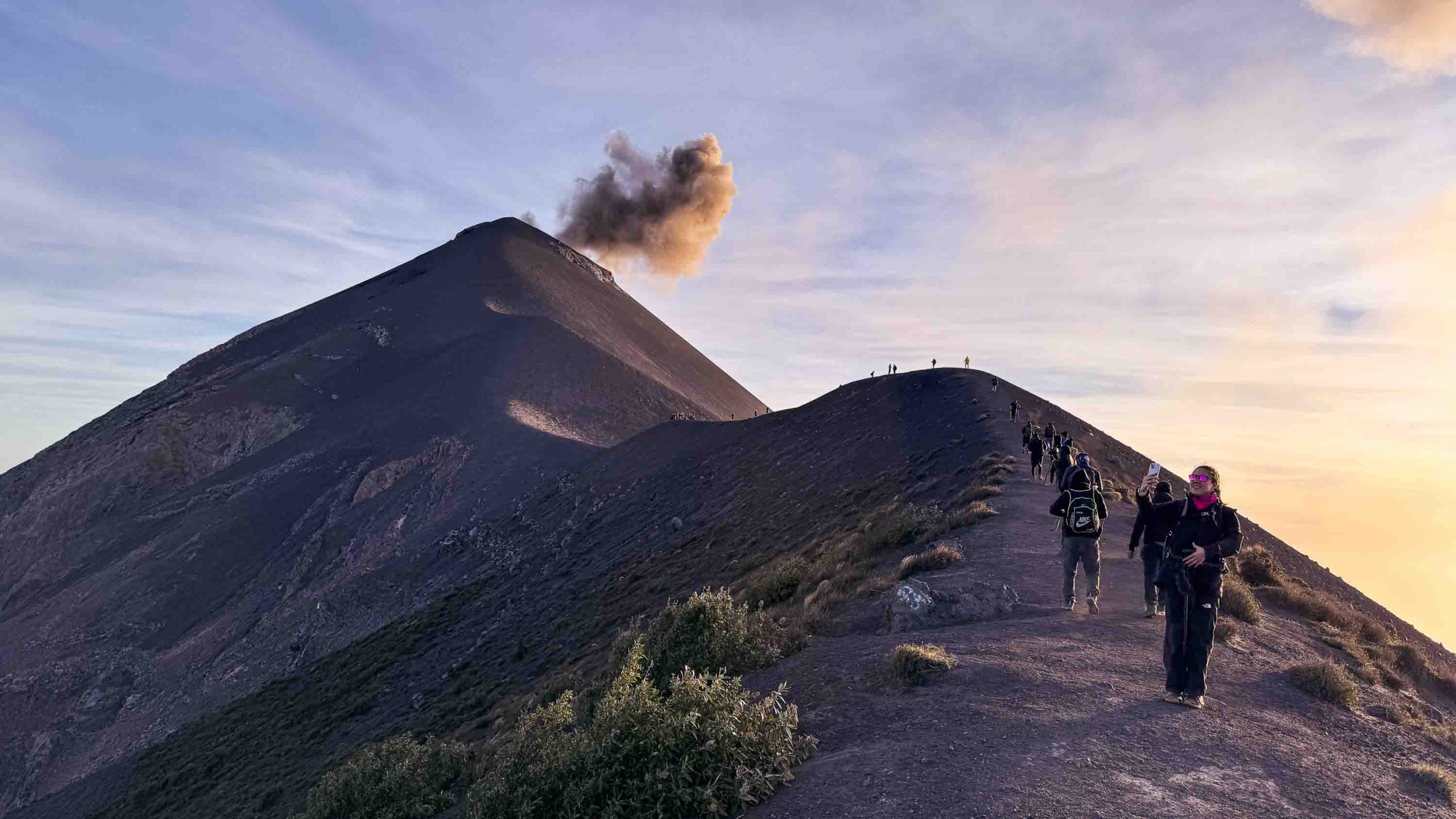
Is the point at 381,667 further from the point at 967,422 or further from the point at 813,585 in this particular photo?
the point at 967,422

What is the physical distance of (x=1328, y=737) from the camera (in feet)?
24.5

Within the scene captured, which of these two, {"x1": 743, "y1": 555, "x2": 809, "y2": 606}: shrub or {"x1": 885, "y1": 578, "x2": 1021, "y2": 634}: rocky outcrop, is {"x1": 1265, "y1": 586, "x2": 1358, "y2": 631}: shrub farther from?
{"x1": 743, "y1": 555, "x2": 809, "y2": 606}: shrub

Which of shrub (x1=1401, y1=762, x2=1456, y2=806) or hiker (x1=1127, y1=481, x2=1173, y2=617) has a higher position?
hiker (x1=1127, y1=481, x2=1173, y2=617)

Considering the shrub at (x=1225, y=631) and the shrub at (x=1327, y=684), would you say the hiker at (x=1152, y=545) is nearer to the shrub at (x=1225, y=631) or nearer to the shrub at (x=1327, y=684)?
the shrub at (x=1225, y=631)

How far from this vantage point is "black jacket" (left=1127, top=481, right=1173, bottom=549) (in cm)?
999

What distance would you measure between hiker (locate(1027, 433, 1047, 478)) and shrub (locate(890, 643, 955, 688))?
13114mm

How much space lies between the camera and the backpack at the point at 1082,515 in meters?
10.5

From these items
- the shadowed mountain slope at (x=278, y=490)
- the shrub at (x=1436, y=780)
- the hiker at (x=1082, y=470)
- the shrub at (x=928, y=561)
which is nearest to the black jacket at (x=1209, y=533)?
the shrub at (x=1436, y=780)

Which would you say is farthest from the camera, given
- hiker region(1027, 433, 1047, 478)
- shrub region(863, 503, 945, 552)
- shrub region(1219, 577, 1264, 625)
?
hiker region(1027, 433, 1047, 478)

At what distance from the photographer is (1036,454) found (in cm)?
2020

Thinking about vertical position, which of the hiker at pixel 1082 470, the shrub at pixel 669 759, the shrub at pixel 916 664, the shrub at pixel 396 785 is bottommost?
the shrub at pixel 396 785

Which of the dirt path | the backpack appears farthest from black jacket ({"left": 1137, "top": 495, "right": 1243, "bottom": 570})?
the backpack

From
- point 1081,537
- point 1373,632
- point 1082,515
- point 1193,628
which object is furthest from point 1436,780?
point 1373,632

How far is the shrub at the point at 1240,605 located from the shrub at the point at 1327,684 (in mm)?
2339
